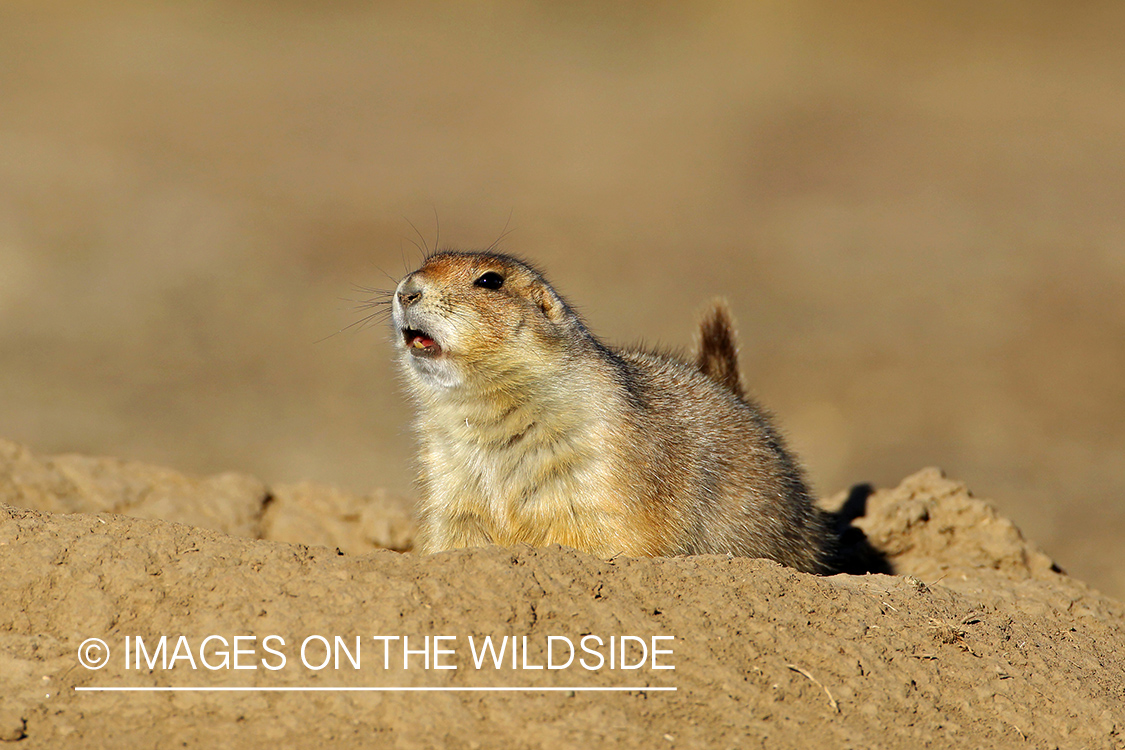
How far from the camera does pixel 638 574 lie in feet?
14.7

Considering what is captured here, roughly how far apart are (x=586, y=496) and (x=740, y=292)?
1102cm

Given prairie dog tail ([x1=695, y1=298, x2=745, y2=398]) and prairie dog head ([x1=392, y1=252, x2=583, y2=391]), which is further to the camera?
prairie dog tail ([x1=695, y1=298, x2=745, y2=398])

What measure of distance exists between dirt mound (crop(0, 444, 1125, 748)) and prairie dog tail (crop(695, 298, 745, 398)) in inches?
109

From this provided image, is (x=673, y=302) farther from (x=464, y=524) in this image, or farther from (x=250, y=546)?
(x=250, y=546)

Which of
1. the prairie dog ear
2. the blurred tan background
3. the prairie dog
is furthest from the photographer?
the blurred tan background

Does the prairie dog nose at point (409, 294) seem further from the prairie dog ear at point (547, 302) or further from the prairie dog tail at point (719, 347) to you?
the prairie dog tail at point (719, 347)

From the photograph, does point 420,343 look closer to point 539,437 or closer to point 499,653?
point 539,437

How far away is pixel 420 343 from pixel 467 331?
262mm

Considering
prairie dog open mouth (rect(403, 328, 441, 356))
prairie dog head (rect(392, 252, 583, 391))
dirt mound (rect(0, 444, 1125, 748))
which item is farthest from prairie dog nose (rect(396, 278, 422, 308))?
dirt mound (rect(0, 444, 1125, 748))

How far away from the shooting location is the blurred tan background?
529 inches

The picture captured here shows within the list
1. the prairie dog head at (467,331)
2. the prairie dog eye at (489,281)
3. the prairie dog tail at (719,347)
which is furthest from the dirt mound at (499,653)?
the prairie dog tail at (719,347)

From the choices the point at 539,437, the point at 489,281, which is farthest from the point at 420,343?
the point at 539,437

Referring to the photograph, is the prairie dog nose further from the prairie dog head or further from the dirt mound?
the dirt mound

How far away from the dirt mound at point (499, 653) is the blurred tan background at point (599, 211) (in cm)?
479
